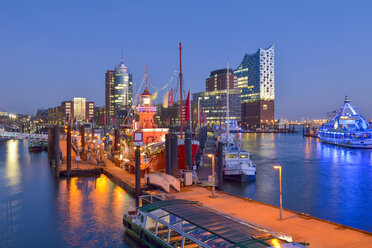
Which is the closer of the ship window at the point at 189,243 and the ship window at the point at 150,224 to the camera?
the ship window at the point at 189,243

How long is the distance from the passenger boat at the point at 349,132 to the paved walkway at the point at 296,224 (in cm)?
9358

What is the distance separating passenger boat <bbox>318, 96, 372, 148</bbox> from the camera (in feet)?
335

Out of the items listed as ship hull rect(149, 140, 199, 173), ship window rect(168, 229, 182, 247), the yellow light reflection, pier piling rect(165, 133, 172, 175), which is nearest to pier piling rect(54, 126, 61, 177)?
ship hull rect(149, 140, 199, 173)

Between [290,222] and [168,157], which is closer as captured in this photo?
[290,222]

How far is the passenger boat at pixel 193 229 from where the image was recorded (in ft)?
38.8

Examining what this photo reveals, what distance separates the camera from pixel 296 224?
17.0 m

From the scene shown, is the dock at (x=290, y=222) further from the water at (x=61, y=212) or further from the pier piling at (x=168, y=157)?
the water at (x=61, y=212)

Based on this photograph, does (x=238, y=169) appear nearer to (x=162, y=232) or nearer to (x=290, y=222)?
(x=290, y=222)

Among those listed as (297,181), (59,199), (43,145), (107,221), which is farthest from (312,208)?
(43,145)

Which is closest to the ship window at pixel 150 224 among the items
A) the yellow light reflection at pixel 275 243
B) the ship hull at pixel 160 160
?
the yellow light reflection at pixel 275 243

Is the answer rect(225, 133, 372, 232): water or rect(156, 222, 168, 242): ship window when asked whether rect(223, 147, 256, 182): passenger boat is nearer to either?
rect(225, 133, 372, 232): water

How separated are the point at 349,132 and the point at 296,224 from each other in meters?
107

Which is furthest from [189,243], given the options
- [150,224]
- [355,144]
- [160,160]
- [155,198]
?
[355,144]

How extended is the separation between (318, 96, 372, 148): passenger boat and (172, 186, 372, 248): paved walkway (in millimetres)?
93581
